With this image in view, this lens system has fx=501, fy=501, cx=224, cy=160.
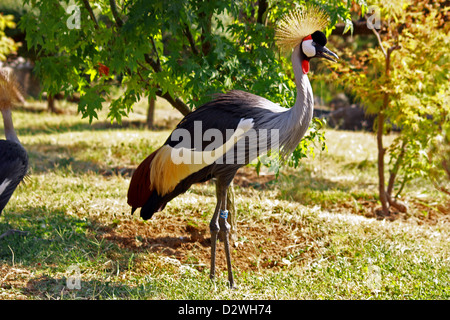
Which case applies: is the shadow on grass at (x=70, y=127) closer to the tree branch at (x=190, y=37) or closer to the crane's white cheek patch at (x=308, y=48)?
the tree branch at (x=190, y=37)

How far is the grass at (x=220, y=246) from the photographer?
396cm

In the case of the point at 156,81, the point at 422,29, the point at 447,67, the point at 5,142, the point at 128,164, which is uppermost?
the point at 422,29

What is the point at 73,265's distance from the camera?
4.28 meters

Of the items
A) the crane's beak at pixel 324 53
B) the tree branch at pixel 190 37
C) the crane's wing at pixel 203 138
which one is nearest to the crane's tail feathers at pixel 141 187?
the crane's wing at pixel 203 138

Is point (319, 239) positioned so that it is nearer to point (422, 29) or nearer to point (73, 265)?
point (73, 265)

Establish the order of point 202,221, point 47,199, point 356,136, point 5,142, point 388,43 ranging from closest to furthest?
point 5,142 → point 202,221 → point 47,199 → point 388,43 → point 356,136

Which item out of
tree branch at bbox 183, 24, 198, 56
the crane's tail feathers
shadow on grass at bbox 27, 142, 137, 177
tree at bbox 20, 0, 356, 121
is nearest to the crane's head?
tree at bbox 20, 0, 356, 121

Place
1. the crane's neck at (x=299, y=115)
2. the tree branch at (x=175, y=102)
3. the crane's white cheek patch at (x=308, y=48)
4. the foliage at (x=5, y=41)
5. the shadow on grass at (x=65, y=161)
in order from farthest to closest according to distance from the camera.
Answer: the foliage at (x=5, y=41) < the shadow on grass at (x=65, y=161) < the tree branch at (x=175, y=102) < the crane's white cheek patch at (x=308, y=48) < the crane's neck at (x=299, y=115)

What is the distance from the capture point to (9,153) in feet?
13.6

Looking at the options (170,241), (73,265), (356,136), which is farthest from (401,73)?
(356,136)

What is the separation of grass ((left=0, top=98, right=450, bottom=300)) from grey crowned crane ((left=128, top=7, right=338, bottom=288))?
0.51m

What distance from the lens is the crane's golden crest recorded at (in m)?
3.94

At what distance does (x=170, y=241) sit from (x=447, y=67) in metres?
3.95

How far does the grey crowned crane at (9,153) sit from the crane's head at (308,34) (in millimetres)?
2410
